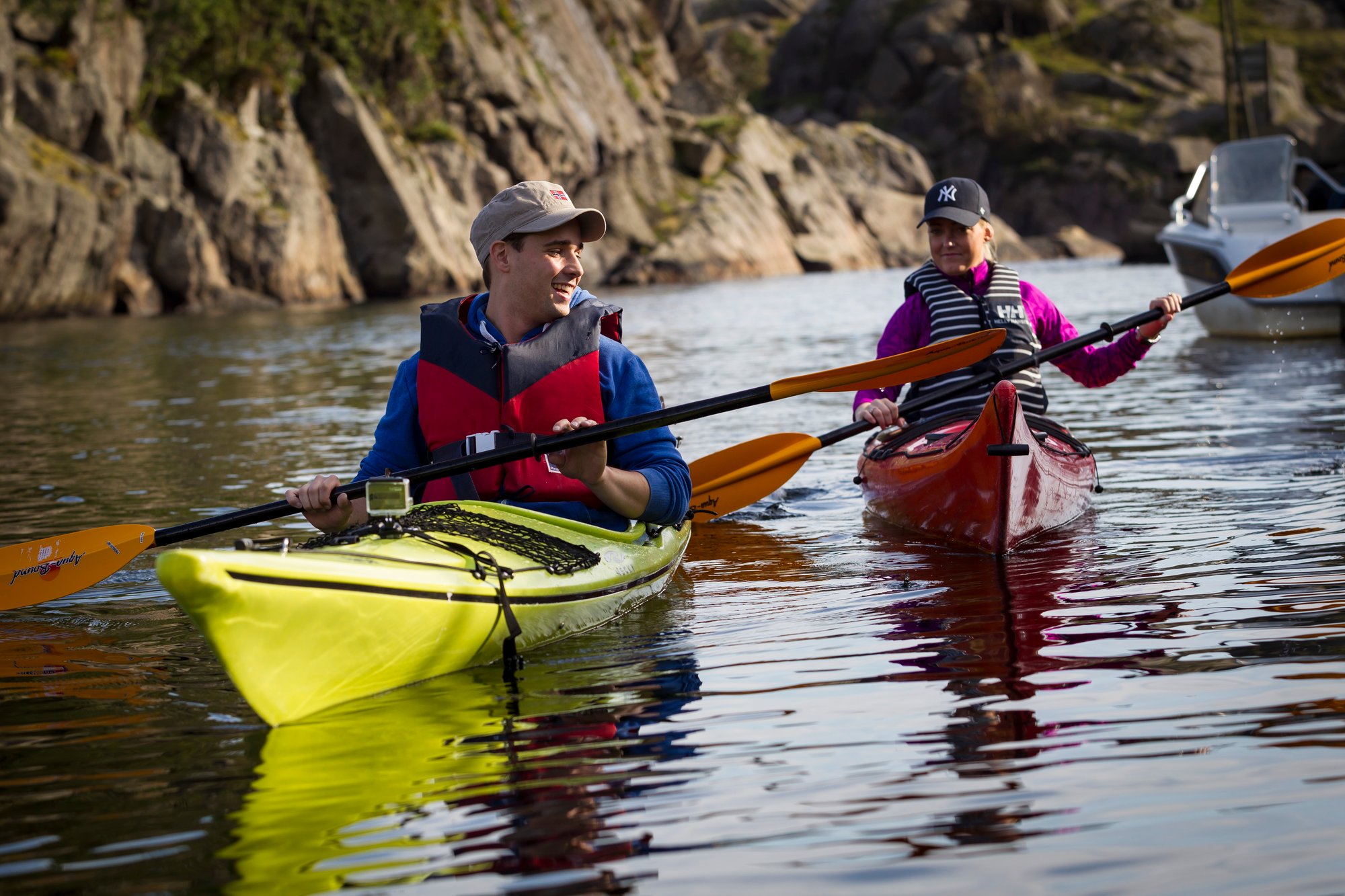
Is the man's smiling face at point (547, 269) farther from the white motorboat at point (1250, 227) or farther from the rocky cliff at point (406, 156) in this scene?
the rocky cliff at point (406, 156)

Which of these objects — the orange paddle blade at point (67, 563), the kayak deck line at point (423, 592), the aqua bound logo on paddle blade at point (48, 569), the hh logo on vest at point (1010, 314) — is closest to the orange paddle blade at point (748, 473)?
the hh logo on vest at point (1010, 314)

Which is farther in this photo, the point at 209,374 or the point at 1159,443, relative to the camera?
the point at 209,374

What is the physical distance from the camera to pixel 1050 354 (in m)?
5.96

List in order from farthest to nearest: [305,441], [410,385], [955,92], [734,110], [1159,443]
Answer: [955,92], [734,110], [305,441], [1159,443], [410,385]

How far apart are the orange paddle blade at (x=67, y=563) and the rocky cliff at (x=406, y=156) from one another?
24715 mm

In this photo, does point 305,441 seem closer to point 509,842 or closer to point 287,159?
point 509,842

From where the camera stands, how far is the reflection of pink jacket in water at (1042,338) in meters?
6.52

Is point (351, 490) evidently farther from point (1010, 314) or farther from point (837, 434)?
point (1010, 314)

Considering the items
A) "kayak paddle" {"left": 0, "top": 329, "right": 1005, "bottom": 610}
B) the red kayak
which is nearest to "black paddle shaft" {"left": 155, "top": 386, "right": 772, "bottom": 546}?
"kayak paddle" {"left": 0, "top": 329, "right": 1005, "bottom": 610}

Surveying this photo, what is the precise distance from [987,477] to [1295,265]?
2.14m

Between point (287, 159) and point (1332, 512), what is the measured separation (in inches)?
1336

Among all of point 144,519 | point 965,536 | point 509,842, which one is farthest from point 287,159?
point 509,842

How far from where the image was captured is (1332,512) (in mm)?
6051

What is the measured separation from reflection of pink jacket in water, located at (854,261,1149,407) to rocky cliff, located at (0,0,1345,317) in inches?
974
